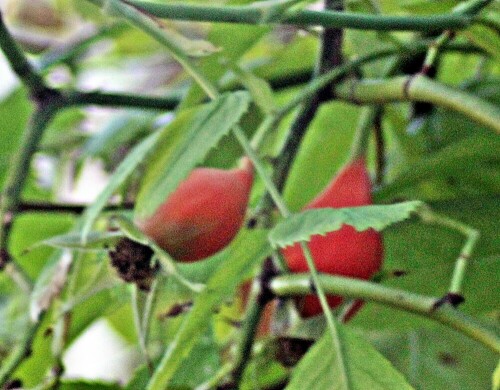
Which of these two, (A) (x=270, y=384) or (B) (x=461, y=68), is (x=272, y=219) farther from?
(B) (x=461, y=68)

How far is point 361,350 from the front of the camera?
10.8 inches

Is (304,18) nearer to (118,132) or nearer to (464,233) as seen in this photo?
(464,233)

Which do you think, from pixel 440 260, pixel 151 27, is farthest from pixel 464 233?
pixel 151 27

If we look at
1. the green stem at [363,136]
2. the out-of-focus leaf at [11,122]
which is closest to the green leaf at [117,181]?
the green stem at [363,136]

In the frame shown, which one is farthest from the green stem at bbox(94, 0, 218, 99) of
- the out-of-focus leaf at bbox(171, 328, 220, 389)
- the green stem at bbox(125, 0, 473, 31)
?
the out-of-focus leaf at bbox(171, 328, 220, 389)

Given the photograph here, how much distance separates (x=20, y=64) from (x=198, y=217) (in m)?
0.10

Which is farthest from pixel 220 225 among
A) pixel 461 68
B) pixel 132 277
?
pixel 461 68

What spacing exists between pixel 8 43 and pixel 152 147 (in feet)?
0.22

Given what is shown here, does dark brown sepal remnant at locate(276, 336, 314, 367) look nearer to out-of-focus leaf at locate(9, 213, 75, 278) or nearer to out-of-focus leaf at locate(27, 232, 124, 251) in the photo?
out-of-focus leaf at locate(27, 232, 124, 251)

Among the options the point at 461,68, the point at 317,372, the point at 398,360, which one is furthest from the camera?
the point at 461,68

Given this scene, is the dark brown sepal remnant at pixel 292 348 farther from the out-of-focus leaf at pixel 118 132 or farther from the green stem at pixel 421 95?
the out-of-focus leaf at pixel 118 132

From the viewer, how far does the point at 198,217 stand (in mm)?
293

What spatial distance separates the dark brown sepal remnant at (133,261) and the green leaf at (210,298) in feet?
0.07

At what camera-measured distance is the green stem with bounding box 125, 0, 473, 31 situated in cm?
25
